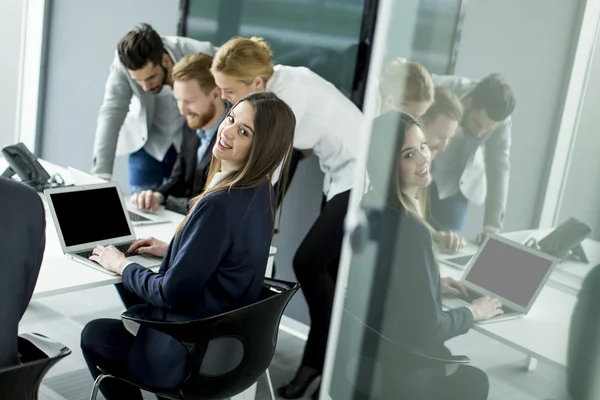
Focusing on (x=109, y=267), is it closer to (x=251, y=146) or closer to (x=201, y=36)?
(x=251, y=146)

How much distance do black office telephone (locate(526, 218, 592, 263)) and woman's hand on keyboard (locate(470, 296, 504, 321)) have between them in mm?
186

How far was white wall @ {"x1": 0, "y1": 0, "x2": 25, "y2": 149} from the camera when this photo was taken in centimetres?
514

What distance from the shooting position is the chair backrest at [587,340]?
1764 mm

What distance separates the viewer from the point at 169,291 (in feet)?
6.89

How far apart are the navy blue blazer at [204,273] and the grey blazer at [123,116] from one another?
1.57 meters

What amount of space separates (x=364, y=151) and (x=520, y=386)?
746 mm

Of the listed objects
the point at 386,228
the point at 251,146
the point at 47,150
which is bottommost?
the point at 47,150

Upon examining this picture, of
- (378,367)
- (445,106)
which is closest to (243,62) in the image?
(445,106)

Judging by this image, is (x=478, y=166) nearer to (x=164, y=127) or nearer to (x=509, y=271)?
(x=509, y=271)

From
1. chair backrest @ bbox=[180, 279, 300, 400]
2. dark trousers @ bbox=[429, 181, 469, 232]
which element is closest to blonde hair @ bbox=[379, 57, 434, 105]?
dark trousers @ bbox=[429, 181, 469, 232]

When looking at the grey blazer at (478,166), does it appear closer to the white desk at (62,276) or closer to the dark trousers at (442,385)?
the dark trousers at (442,385)

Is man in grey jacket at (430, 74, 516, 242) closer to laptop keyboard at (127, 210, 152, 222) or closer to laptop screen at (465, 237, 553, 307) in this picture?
laptop screen at (465, 237, 553, 307)

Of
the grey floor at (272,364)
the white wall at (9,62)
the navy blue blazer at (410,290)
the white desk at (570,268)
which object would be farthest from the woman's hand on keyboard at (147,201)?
the white wall at (9,62)

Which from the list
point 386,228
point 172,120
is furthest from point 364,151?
point 172,120
